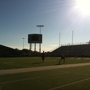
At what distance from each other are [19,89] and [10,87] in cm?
58

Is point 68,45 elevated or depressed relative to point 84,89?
elevated

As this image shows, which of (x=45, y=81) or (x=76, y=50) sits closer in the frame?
(x=45, y=81)

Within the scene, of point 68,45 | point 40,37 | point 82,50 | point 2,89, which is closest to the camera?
point 2,89

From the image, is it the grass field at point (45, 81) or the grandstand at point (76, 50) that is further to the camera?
the grandstand at point (76, 50)

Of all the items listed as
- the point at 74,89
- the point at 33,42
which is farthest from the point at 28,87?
the point at 33,42

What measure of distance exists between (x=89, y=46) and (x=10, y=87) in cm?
7099

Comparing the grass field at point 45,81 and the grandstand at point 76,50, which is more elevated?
the grandstand at point 76,50

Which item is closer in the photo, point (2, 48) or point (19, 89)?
point (19, 89)

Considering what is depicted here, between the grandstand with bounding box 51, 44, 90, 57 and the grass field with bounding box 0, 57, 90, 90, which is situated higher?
the grandstand with bounding box 51, 44, 90, 57

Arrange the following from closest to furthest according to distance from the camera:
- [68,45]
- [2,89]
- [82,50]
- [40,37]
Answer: [2,89], [82,50], [40,37], [68,45]

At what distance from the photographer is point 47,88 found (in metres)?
8.20

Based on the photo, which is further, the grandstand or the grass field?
the grandstand

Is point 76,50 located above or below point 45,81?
above

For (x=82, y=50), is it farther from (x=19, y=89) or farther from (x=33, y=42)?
(x=19, y=89)
